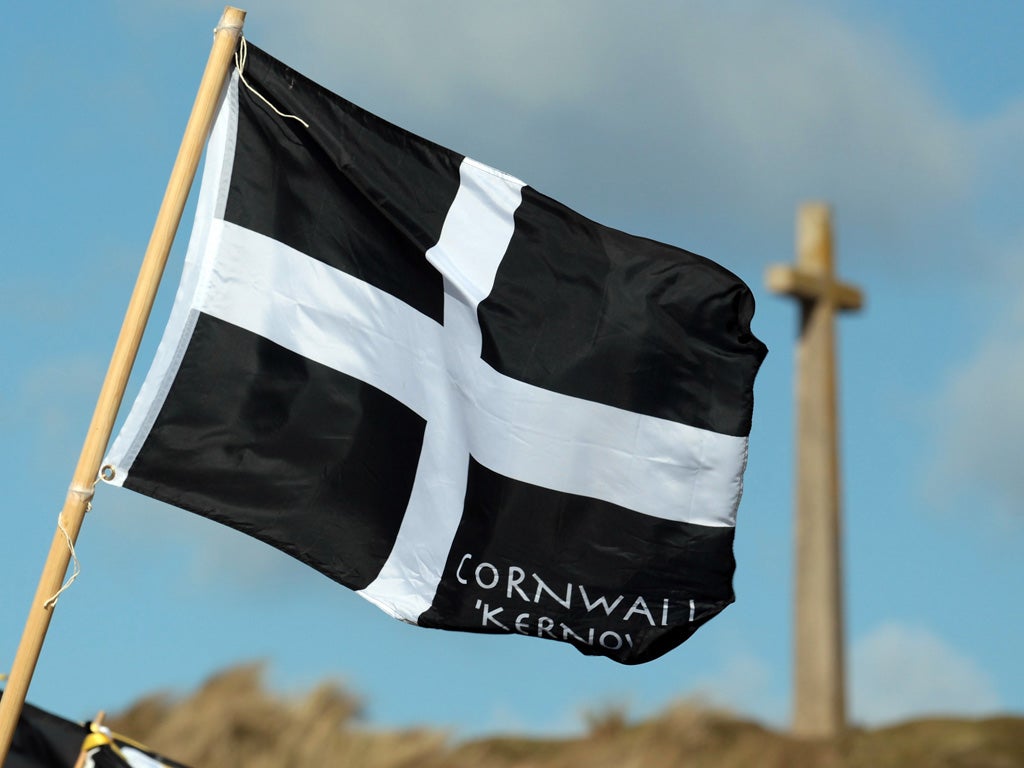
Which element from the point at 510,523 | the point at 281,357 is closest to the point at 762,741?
the point at 510,523

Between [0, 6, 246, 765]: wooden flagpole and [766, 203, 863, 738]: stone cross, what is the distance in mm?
6336

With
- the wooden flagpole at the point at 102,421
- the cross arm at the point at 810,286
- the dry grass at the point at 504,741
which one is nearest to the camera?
the wooden flagpole at the point at 102,421

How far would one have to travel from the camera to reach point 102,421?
16.8ft

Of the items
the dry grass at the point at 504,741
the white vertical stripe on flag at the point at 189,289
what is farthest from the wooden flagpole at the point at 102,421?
the dry grass at the point at 504,741

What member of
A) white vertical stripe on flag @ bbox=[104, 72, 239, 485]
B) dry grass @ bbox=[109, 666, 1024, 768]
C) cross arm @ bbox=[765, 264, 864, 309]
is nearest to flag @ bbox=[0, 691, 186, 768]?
white vertical stripe on flag @ bbox=[104, 72, 239, 485]

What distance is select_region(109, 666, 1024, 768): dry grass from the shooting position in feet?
34.0

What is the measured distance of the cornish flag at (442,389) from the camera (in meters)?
5.65

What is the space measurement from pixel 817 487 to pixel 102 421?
6607mm

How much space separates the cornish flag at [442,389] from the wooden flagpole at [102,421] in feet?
0.73

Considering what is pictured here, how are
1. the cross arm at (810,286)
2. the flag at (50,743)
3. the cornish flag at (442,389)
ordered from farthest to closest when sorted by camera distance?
the cross arm at (810,286), the flag at (50,743), the cornish flag at (442,389)

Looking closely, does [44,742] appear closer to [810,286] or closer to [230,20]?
[230,20]

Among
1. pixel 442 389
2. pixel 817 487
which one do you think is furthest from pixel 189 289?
pixel 817 487

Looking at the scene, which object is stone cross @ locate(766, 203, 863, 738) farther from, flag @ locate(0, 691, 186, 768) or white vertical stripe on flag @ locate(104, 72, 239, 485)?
white vertical stripe on flag @ locate(104, 72, 239, 485)

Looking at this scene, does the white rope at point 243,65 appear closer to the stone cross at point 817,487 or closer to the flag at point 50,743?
the flag at point 50,743
